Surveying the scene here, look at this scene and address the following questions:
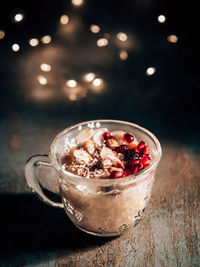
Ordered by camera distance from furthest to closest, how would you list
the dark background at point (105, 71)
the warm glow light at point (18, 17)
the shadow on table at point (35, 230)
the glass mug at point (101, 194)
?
the warm glow light at point (18, 17) < the dark background at point (105, 71) < the shadow on table at point (35, 230) < the glass mug at point (101, 194)

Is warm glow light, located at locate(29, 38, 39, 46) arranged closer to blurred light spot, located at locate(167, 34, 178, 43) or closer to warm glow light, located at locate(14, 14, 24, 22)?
warm glow light, located at locate(14, 14, 24, 22)

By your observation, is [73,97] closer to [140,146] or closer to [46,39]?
[46,39]

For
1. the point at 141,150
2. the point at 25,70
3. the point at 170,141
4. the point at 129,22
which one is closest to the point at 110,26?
the point at 129,22

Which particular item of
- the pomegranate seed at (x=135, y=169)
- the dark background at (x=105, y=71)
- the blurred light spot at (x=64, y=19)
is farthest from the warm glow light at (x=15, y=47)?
the pomegranate seed at (x=135, y=169)

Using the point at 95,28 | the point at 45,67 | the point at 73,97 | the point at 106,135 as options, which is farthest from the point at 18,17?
the point at 106,135

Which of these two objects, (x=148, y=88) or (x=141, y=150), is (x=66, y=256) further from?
(x=148, y=88)

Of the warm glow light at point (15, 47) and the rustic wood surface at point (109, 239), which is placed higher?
the warm glow light at point (15, 47)

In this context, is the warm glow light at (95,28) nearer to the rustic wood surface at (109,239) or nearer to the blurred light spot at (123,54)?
the blurred light spot at (123,54)
